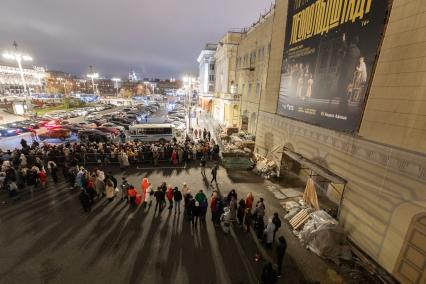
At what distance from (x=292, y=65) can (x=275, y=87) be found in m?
2.85

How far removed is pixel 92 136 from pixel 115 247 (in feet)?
66.3

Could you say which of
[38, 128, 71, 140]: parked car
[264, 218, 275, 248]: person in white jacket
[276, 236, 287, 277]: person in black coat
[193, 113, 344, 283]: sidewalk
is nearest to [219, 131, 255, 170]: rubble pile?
[193, 113, 344, 283]: sidewalk

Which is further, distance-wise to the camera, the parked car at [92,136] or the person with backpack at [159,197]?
the parked car at [92,136]

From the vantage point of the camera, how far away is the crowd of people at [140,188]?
31.8ft

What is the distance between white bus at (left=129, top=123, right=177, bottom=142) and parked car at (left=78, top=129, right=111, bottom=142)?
3.54m

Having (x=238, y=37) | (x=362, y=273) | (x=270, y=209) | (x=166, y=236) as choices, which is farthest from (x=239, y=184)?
(x=238, y=37)

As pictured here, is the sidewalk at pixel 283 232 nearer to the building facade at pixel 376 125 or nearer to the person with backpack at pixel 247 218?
the person with backpack at pixel 247 218

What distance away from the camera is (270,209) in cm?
1215

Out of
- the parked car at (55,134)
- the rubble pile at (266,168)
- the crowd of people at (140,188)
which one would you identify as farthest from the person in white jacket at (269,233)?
the parked car at (55,134)

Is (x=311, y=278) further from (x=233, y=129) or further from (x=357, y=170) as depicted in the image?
(x=233, y=129)

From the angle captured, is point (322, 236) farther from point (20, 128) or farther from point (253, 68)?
point (20, 128)

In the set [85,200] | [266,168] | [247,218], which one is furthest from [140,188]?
[266,168]

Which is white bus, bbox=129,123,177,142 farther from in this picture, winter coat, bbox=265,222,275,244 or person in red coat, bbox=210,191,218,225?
winter coat, bbox=265,222,275,244

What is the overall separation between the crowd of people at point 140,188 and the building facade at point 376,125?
12.6 feet
